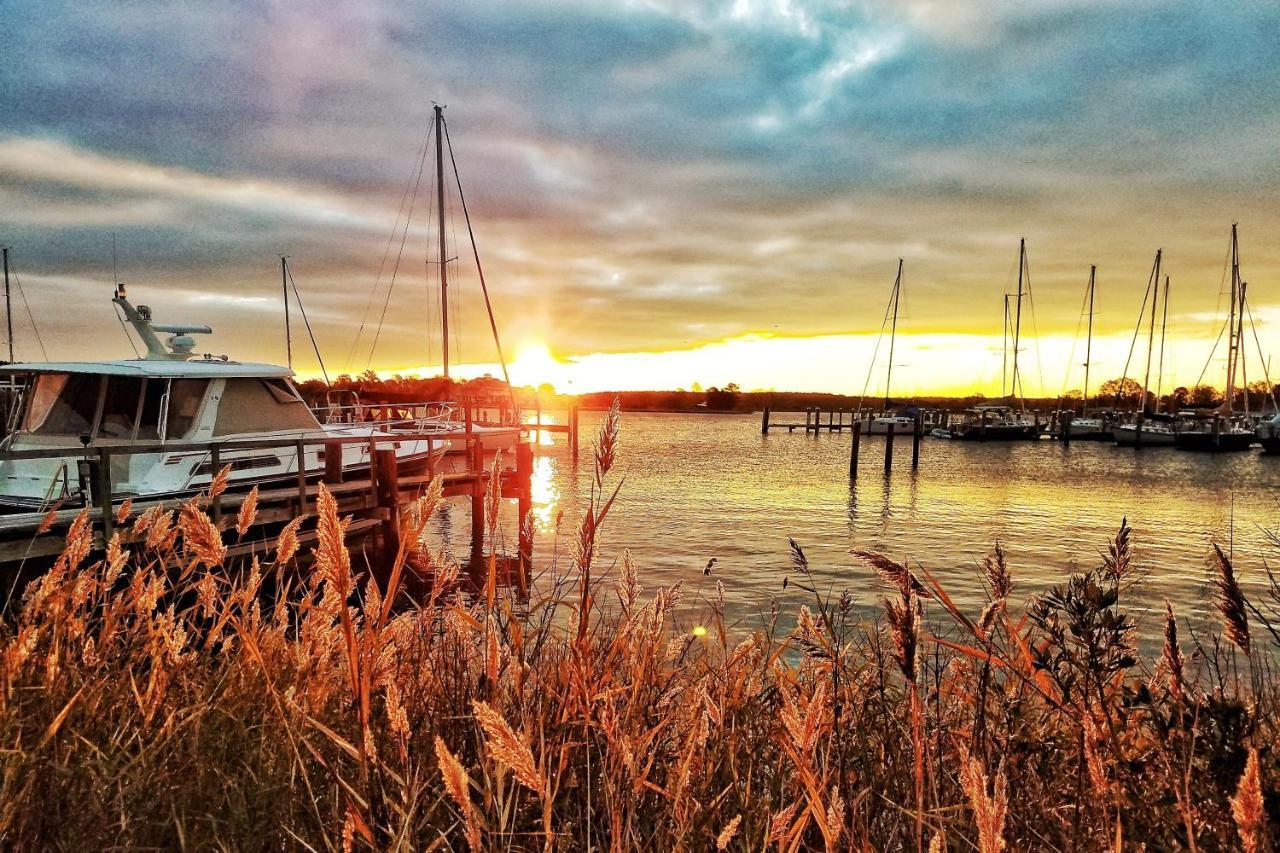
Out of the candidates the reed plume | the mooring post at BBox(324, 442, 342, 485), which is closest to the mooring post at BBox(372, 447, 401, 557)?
the mooring post at BBox(324, 442, 342, 485)

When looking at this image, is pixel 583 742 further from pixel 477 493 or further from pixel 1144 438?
pixel 1144 438

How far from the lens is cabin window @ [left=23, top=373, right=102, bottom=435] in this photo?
444 inches

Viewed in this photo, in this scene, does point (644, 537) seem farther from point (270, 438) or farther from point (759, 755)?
point (759, 755)

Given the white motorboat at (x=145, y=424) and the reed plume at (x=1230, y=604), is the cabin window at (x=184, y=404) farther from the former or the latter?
the reed plume at (x=1230, y=604)

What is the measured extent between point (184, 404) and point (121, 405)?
2.86 ft

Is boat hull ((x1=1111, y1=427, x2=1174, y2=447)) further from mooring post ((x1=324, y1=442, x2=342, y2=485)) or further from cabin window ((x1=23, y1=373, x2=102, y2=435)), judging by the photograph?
cabin window ((x1=23, y1=373, x2=102, y2=435))

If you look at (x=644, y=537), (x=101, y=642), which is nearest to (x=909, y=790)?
(x=101, y=642)

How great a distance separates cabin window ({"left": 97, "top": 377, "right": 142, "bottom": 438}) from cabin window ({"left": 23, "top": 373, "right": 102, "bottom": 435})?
16 centimetres

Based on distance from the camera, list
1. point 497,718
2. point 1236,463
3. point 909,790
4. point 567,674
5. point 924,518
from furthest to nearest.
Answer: point 1236,463, point 924,518, point 909,790, point 567,674, point 497,718

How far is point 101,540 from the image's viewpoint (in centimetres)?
837

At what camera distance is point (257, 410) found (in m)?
13.1

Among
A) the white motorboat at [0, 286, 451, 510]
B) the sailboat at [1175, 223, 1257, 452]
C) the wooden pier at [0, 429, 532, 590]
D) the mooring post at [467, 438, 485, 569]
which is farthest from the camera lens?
the sailboat at [1175, 223, 1257, 452]

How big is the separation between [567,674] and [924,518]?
26.0 metres

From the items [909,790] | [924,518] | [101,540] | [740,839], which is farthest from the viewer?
[924,518]
